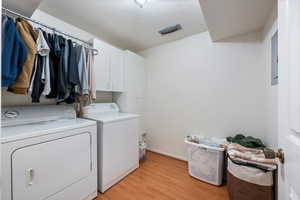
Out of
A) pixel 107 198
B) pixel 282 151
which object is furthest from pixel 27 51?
pixel 282 151

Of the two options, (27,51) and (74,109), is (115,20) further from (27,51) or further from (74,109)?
(74,109)

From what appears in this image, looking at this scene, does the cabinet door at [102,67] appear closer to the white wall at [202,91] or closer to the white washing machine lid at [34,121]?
the white washing machine lid at [34,121]

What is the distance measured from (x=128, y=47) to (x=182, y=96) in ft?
5.47

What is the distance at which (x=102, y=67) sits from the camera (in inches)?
86.0

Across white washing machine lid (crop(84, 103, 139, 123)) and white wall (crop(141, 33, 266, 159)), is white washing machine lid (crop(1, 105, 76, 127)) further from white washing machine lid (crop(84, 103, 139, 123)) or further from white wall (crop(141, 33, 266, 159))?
white wall (crop(141, 33, 266, 159))

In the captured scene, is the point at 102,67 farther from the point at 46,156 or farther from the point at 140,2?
the point at 46,156

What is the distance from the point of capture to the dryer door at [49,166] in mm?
1087

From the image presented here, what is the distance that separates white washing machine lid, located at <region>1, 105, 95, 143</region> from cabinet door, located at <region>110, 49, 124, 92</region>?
0.85 meters

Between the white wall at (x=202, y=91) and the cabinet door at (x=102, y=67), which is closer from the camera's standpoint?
the white wall at (x=202, y=91)

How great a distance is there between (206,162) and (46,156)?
195 cm

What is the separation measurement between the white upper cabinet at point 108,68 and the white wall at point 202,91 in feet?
2.60

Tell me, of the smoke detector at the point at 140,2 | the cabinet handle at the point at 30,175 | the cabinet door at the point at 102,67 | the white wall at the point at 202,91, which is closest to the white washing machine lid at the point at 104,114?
the cabinet door at the point at 102,67

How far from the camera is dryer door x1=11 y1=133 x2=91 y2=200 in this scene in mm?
1087

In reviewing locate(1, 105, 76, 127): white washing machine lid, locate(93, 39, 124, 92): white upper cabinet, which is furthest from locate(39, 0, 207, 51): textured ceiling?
locate(1, 105, 76, 127): white washing machine lid
